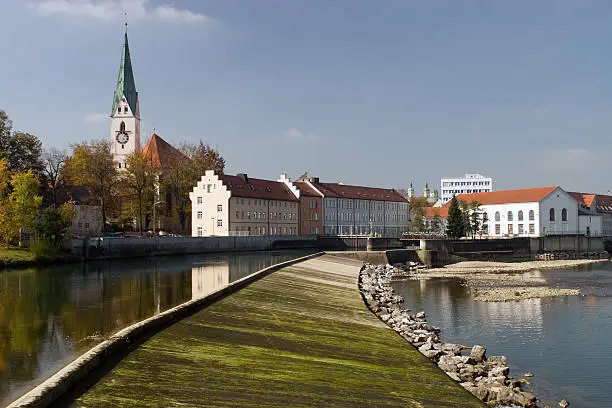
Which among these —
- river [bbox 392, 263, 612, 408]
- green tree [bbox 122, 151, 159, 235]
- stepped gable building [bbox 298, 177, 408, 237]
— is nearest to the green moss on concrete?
river [bbox 392, 263, 612, 408]

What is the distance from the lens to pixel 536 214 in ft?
351

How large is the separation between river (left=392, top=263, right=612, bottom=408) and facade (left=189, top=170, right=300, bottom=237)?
46379mm

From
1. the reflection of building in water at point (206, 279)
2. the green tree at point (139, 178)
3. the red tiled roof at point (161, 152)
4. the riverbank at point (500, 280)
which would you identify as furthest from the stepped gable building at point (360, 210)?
the reflection of building in water at point (206, 279)

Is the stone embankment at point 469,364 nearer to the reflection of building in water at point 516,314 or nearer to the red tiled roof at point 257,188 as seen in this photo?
the reflection of building in water at point 516,314

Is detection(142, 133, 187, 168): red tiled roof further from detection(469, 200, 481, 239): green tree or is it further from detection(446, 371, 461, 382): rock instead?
detection(446, 371, 461, 382): rock

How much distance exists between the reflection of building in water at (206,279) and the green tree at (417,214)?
73624 mm

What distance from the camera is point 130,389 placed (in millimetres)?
11133

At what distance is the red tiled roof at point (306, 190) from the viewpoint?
104 m

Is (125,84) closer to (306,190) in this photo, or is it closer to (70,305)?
(306,190)

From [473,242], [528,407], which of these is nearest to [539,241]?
[473,242]

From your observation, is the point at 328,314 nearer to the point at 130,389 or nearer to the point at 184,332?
the point at 184,332

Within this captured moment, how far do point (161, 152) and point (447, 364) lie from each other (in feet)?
305

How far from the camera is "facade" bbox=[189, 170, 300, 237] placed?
86.4 m

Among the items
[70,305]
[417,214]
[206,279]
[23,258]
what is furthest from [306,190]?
[70,305]
